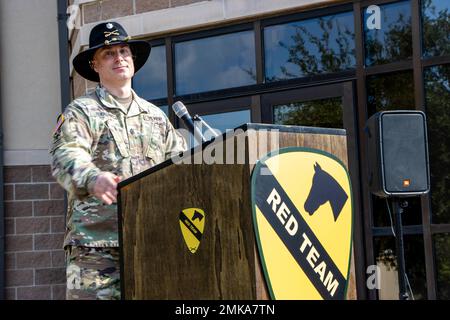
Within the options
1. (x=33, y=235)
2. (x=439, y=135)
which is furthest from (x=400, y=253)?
(x=33, y=235)

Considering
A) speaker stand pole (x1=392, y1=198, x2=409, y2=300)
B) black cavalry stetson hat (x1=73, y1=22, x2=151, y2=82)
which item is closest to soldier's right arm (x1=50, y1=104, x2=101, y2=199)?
black cavalry stetson hat (x1=73, y1=22, x2=151, y2=82)

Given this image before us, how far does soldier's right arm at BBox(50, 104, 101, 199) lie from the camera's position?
2908mm

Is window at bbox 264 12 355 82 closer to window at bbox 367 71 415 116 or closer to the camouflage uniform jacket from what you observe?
window at bbox 367 71 415 116

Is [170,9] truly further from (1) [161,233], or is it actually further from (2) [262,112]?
(1) [161,233]

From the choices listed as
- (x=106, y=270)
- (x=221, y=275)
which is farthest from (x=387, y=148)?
(x=221, y=275)

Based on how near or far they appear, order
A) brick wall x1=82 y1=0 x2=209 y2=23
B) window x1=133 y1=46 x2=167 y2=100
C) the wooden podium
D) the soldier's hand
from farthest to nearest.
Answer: window x1=133 y1=46 x2=167 y2=100 < brick wall x1=82 y1=0 x2=209 y2=23 < the soldier's hand < the wooden podium

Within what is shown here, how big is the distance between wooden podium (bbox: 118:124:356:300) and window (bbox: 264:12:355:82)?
4.12 metres

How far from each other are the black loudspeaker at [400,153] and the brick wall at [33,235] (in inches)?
180

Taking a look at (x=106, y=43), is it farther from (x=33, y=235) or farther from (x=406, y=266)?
(x=33, y=235)

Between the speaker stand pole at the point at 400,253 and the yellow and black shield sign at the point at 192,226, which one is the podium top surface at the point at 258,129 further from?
the speaker stand pole at the point at 400,253

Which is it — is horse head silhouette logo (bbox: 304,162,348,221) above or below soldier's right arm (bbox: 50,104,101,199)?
below

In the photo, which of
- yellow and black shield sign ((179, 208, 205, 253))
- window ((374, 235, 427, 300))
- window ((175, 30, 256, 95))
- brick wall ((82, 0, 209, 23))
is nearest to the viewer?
yellow and black shield sign ((179, 208, 205, 253))

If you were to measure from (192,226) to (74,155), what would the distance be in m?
0.62
